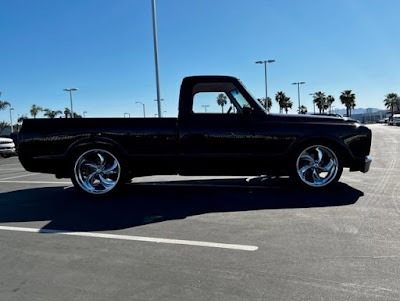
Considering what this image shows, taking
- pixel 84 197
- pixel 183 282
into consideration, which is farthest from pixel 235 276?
pixel 84 197

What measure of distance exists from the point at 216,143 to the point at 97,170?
208 centimetres

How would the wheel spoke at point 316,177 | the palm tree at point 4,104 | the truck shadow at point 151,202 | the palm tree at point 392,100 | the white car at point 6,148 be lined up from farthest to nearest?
the palm tree at point 392,100, the palm tree at point 4,104, the white car at point 6,148, the wheel spoke at point 316,177, the truck shadow at point 151,202

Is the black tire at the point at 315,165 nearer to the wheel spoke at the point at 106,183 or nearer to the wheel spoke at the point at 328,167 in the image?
the wheel spoke at the point at 328,167

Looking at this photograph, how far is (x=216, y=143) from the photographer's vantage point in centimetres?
547

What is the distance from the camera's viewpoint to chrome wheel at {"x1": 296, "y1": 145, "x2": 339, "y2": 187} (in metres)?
5.59

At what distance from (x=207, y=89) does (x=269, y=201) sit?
2.17 m

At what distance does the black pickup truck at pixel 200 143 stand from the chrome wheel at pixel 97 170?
17 mm

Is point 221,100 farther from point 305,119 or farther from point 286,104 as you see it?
point 286,104

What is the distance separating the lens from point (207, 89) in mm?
5781

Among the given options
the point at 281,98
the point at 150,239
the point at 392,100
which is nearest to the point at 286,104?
the point at 281,98

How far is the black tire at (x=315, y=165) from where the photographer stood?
555cm

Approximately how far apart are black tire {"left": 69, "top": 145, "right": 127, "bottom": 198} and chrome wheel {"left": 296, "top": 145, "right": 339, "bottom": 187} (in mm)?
2978

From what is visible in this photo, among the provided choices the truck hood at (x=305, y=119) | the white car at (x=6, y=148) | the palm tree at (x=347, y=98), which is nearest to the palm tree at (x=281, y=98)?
the palm tree at (x=347, y=98)

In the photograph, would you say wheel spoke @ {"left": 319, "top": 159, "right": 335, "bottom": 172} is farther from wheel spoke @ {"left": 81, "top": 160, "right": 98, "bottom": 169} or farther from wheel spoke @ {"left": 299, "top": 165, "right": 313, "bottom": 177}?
wheel spoke @ {"left": 81, "top": 160, "right": 98, "bottom": 169}
